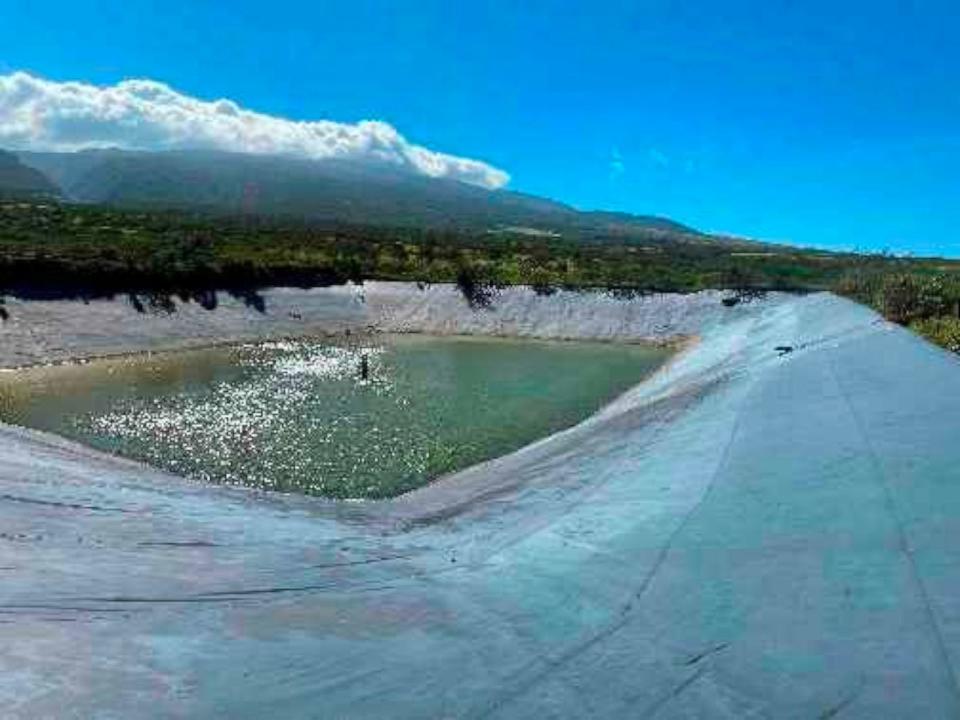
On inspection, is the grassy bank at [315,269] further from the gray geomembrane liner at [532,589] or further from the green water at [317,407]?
the gray geomembrane liner at [532,589]

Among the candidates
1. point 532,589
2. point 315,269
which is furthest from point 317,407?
point 315,269

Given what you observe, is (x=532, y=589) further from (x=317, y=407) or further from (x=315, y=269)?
(x=315, y=269)

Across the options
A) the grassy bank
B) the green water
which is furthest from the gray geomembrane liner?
the grassy bank

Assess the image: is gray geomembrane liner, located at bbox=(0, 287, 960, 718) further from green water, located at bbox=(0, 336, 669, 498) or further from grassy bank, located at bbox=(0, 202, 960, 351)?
grassy bank, located at bbox=(0, 202, 960, 351)

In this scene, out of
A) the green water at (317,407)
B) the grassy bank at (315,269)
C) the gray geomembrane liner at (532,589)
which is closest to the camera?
the gray geomembrane liner at (532,589)

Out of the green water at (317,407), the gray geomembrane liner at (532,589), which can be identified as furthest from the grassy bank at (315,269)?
the gray geomembrane liner at (532,589)

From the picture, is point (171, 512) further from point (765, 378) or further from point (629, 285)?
point (629, 285)

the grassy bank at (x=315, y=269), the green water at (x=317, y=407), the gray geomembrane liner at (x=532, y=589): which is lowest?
the green water at (x=317, y=407)

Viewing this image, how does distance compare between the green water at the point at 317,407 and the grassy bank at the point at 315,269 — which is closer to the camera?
the green water at the point at 317,407
